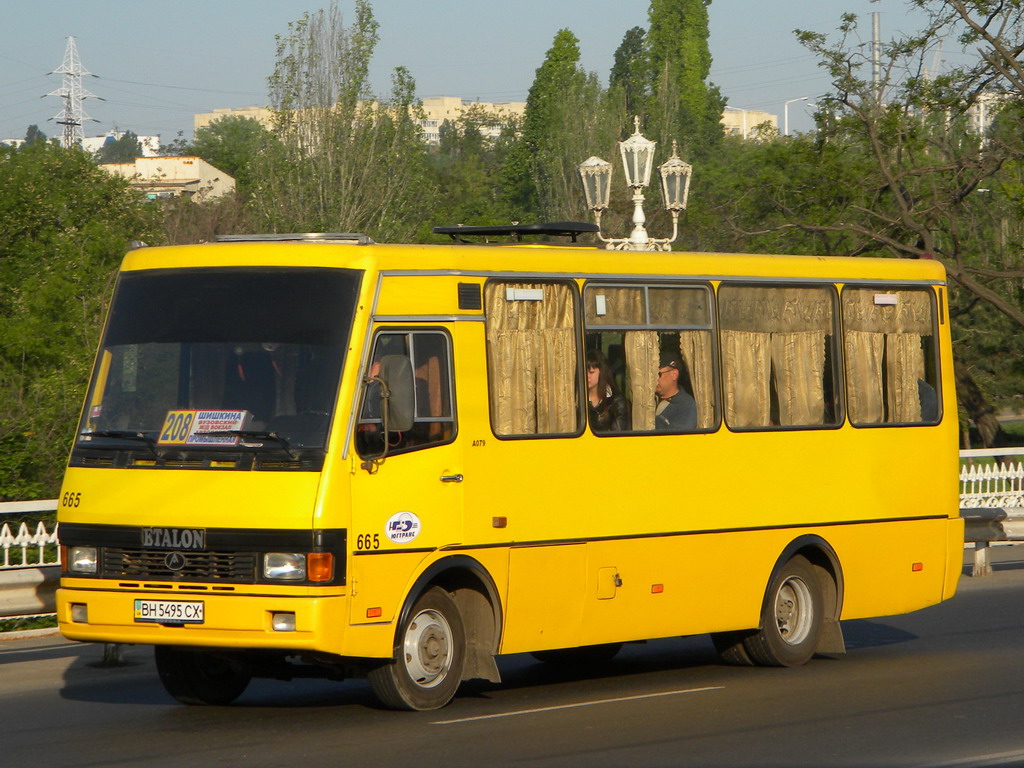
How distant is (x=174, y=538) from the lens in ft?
29.4

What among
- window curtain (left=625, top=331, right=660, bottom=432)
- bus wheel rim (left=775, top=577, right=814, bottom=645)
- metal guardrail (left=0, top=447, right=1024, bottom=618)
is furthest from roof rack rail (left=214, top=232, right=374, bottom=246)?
bus wheel rim (left=775, top=577, right=814, bottom=645)

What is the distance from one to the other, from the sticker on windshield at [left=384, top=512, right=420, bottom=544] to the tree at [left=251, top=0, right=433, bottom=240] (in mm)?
29856

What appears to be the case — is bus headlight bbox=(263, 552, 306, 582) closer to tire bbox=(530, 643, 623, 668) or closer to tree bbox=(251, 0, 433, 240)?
tire bbox=(530, 643, 623, 668)

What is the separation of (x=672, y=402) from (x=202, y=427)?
3447mm

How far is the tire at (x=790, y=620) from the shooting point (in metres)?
11.8

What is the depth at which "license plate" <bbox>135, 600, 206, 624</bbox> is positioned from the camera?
29.1ft

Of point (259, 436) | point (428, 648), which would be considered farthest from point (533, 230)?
point (428, 648)

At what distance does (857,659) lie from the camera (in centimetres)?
1248

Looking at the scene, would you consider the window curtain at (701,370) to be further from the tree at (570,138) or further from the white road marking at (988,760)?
the tree at (570,138)

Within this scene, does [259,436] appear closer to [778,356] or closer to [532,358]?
[532,358]

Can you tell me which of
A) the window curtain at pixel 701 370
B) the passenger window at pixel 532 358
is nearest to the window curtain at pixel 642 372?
the window curtain at pixel 701 370

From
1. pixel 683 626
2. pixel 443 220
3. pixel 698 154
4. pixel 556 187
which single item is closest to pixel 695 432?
pixel 683 626

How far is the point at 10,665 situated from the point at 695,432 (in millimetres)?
5079

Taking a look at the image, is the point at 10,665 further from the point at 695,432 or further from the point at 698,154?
the point at 698,154
